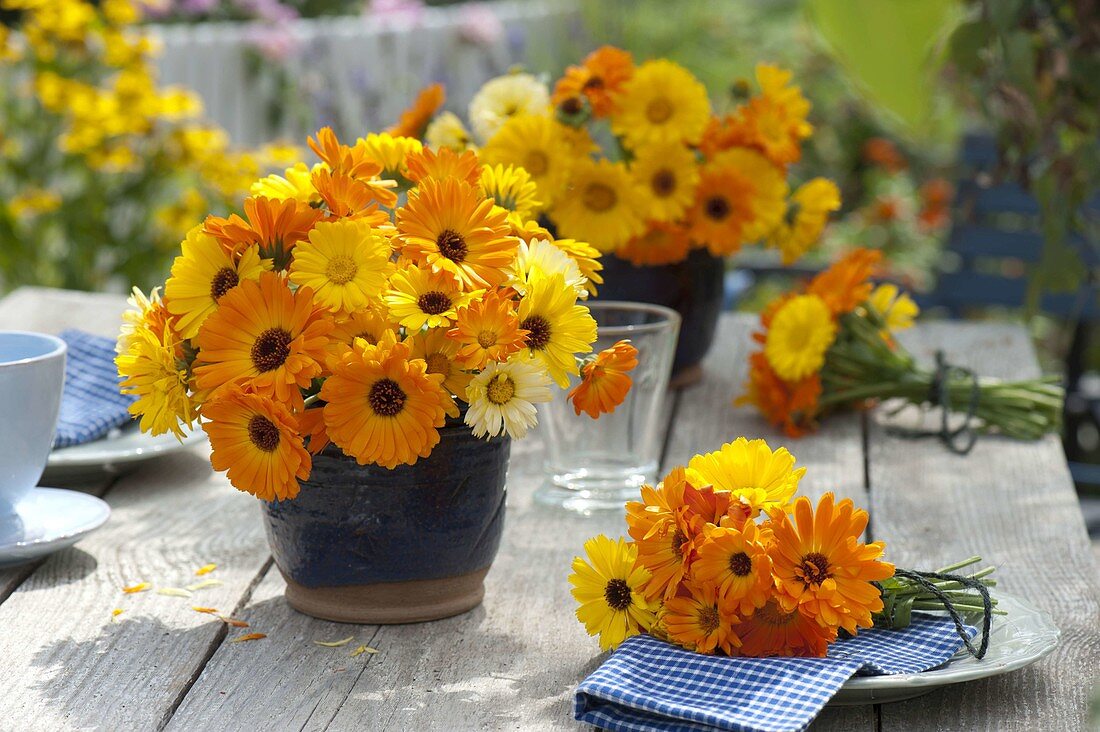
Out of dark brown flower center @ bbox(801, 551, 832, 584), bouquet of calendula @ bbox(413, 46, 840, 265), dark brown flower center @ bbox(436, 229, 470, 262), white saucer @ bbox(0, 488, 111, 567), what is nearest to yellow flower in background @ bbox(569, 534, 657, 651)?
dark brown flower center @ bbox(801, 551, 832, 584)

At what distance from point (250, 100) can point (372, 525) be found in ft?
12.1

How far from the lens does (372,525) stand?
0.95 m

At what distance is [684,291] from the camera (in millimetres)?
1578

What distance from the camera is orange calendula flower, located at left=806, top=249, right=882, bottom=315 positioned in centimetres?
146

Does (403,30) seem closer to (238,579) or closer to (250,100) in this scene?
(250,100)

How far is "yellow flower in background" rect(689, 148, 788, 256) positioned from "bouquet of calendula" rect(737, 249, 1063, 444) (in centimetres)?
9

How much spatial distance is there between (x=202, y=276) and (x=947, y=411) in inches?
35.9

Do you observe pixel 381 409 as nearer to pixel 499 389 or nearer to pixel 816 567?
pixel 499 389

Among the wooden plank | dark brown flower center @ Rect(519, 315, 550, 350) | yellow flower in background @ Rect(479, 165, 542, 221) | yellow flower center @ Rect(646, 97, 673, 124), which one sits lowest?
the wooden plank

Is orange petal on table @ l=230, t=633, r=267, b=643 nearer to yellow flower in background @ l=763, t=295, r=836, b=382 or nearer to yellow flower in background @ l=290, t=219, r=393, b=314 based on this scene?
yellow flower in background @ l=290, t=219, r=393, b=314

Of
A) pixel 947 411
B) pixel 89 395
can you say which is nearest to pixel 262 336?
pixel 89 395

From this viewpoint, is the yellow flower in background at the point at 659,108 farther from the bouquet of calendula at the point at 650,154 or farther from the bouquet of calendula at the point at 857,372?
the bouquet of calendula at the point at 857,372

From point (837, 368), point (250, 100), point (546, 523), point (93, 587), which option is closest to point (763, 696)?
point (546, 523)

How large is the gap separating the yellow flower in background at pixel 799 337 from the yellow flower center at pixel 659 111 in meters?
0.24
